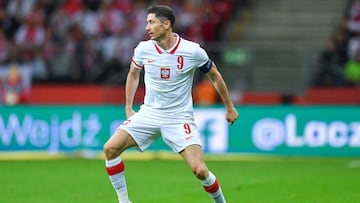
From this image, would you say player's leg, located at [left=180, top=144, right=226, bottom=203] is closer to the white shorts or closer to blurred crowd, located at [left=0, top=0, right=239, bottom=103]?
the white shorts

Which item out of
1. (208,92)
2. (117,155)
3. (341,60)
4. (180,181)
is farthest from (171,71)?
(341,60)

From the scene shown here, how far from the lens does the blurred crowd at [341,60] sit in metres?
21.5

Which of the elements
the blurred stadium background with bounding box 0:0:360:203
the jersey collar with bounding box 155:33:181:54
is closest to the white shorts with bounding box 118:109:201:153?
the jersey collar with bounding box 155:33:181:54

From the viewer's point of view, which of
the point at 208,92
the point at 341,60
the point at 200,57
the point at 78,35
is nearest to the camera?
the point at 200,57

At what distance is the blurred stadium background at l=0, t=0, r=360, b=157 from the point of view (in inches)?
777

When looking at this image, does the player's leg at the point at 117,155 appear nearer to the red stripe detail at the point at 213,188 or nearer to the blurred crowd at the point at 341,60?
the red stripe detail at the point at 213,188

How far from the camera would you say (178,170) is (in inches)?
667

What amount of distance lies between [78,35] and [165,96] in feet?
44.7

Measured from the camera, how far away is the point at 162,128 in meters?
10.7

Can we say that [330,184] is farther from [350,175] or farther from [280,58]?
[280,58]

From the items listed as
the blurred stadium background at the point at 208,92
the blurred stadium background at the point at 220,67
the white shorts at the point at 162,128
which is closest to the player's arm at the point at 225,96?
the white shorts at the point at 162,128

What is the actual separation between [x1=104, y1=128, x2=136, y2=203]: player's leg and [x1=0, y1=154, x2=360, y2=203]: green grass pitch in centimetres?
121

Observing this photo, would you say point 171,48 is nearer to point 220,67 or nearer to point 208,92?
point 208,92

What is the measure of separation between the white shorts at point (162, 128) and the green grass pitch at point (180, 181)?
1.53m
